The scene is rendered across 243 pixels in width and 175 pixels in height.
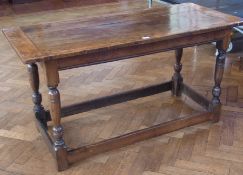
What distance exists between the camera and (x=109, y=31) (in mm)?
1904

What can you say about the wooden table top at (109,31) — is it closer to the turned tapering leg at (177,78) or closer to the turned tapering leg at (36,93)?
the turned tapering leg at (36,93)

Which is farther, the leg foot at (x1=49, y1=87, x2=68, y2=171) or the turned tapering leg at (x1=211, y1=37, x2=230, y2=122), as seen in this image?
the turned tapering leg at (x1=211, y1=37, x2=230, y2=122)

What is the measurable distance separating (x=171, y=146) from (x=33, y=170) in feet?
2.65

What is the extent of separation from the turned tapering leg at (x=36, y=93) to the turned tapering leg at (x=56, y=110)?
13.0 inches

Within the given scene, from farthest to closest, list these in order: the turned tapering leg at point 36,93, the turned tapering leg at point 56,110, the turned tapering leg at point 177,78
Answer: the turned tapering leg at point 177,78 < the turned tapering leg at point 36,93 < the turned tapering leg at point 56,110

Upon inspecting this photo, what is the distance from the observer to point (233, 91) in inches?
106

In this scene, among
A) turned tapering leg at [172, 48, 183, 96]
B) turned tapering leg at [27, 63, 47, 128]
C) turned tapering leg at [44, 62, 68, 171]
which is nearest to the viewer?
turned tapering leg at [44, 62, 68, 171]

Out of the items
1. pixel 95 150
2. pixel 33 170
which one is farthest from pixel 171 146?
pixel 33 170

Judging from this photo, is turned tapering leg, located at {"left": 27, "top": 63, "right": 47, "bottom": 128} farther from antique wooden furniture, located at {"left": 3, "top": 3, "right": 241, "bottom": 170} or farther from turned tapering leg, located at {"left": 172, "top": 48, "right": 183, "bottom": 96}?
turned tapering leg, located at {"left": 172, "top": 48, "right": 183, "bottom": 96}

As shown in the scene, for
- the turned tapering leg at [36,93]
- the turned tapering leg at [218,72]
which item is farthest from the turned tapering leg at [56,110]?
the turned tapering leg at [218,72]

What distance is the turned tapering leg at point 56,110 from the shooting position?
5.39 ft

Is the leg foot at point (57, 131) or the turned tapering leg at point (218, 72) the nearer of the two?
the leg foot at point (57, 131)

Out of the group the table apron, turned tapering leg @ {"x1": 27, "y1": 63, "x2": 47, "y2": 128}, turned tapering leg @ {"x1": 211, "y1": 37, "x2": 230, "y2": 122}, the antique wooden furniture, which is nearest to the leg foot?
the antique wooden furniture

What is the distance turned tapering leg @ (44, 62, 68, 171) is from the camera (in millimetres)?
1643
